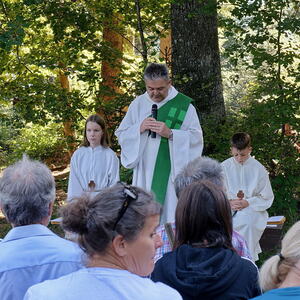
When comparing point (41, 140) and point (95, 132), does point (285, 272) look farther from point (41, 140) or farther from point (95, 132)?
point (41, 140)

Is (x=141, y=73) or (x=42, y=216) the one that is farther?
(x=141, y=73)

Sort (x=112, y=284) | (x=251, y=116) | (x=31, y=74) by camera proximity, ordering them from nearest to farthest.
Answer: (x=112, y=284)
(x=251, y=116)
(x=31, y=74)

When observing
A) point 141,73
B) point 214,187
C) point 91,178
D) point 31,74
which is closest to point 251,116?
point 141,73

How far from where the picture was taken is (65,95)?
820 centimetres

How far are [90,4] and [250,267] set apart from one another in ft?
23.0

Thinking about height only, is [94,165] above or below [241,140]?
below

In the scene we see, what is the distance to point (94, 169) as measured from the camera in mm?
6547

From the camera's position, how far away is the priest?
218 inches

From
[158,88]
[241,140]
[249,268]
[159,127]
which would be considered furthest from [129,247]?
[241,140]

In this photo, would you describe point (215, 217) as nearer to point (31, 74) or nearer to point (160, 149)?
point (160, 149)

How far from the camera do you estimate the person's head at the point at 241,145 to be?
19.5 ft

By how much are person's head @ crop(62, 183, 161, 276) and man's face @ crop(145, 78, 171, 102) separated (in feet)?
10.8

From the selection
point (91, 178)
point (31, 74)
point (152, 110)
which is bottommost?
point (91, 178)

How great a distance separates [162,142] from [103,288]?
3.91 metres
